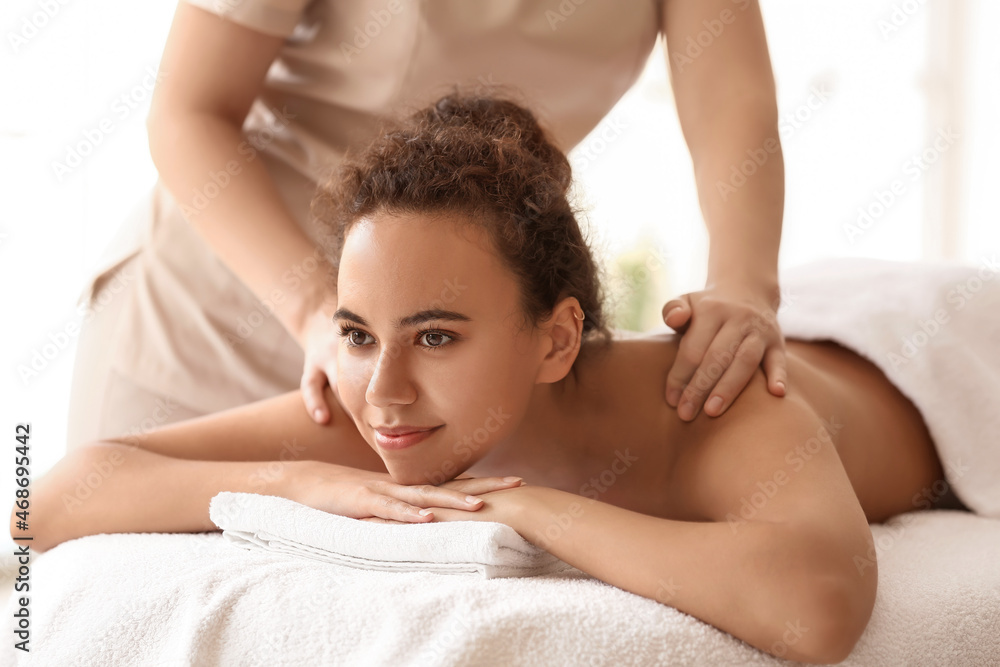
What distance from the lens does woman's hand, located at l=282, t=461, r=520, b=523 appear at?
1002 millimetres

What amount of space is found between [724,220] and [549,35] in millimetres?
402

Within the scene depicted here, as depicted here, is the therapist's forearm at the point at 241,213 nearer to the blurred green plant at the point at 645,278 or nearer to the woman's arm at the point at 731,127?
the woman's arm at the point at 731,127

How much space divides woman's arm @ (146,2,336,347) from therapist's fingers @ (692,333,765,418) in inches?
21.4

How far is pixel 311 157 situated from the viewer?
A: 1.44 metres

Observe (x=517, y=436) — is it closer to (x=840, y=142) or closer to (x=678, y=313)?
(x=678, y=313)

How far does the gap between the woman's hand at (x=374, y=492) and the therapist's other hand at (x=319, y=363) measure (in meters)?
0.11

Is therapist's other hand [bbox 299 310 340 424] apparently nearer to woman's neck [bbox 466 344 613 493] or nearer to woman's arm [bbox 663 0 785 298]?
woman's neck [bbox 466 344 613 493]

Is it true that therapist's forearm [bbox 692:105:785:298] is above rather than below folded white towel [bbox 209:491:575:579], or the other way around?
above

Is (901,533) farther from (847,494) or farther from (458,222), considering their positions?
(458,222)

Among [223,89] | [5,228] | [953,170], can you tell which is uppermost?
[223,89]

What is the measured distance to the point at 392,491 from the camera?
1.05m

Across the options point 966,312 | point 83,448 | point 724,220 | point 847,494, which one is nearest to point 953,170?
point 966,312

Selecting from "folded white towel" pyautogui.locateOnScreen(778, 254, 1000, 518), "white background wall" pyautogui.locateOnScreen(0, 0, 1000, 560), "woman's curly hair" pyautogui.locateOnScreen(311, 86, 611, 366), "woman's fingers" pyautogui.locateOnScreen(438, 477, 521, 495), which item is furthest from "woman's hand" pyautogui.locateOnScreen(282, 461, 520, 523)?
"white background wall" pyautogui.locateOnScreen(0, 0, 1000, 560)

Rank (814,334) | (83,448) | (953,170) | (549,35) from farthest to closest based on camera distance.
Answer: (953,170), (814,334), (549,35), (83,448)
